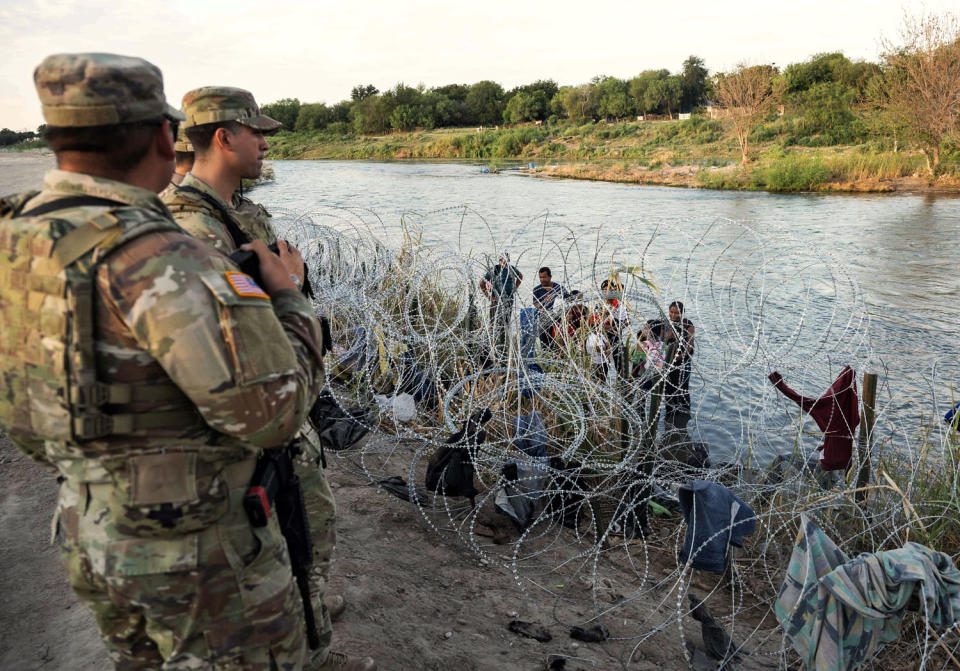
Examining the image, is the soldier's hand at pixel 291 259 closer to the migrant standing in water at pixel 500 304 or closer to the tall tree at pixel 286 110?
the migrant standing in water at pixel 500 304

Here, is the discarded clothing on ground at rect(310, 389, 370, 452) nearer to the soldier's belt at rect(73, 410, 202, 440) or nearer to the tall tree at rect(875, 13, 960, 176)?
the soldier's belt at rect(73, 410, 202, 440)

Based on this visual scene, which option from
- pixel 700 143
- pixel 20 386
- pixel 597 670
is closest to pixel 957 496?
pixel 597 670

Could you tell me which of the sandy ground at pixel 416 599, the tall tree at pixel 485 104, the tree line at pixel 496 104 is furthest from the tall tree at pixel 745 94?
the tall tree at pixel 485 104

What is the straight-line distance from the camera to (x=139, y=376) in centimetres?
122

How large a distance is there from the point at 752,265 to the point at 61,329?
13.4 metres

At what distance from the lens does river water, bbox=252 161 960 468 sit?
4.99m

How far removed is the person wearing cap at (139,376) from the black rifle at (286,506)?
0.04 meters

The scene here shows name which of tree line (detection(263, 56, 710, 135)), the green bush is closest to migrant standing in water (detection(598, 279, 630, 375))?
the green bush

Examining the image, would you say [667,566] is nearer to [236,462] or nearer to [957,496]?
[957,496]

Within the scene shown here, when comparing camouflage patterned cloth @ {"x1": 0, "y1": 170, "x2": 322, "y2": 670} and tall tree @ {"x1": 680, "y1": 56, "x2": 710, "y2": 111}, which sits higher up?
tall tree @ {"x1": 680, "y1": 56, "x2": 710, "y2": 111}

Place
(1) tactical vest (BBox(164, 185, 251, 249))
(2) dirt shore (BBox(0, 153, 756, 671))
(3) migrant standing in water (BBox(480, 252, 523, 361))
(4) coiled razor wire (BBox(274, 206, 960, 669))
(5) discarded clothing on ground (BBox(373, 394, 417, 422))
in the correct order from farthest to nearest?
(5) discarded clothing on ground (BBox(373, 394, 417, 422)) → (3) migrant standing in water (BBox(480, 252, 523, 361)) → (4) coiled razor wire (BBox(274, 206, 960, 669)) → (2) dirt shore (BBox(0, 153, 756, 671)) → (1) tactical vest (BBox(164, 185, 251, 249))

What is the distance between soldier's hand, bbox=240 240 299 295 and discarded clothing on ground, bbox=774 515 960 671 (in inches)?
74.4

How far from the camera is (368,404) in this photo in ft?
16.0

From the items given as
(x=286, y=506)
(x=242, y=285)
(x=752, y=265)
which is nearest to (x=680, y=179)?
(x=752, y=265)
